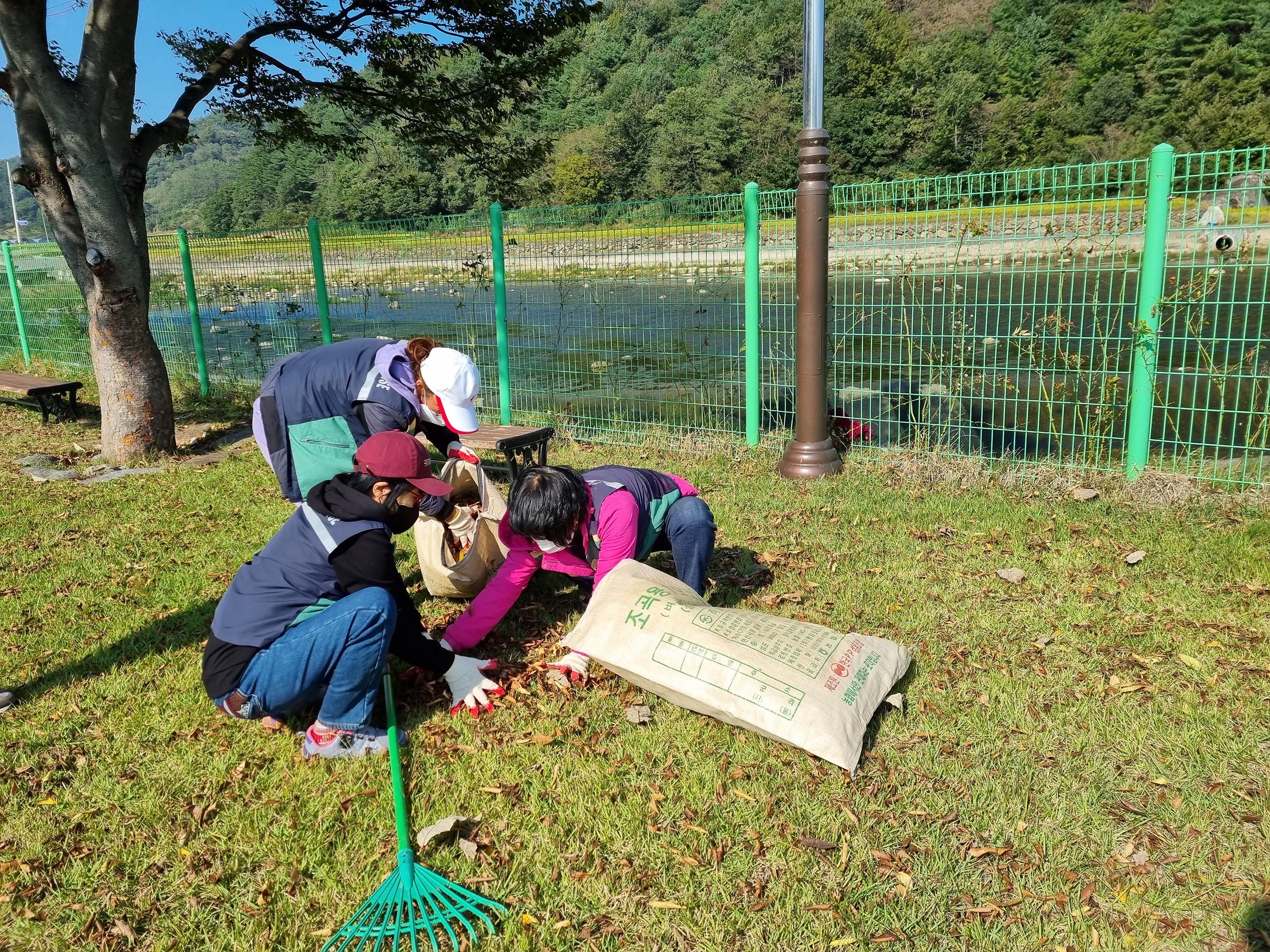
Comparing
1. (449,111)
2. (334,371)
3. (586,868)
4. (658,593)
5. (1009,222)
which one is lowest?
(586,868)

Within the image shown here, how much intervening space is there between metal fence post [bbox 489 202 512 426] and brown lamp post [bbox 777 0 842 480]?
3172 millimetres

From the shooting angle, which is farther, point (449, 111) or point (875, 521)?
point (449, 111)

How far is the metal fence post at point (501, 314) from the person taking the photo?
8.35 metres

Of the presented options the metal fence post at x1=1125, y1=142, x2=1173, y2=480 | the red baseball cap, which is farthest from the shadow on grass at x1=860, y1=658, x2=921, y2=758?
the metal fence post at x1=1125, y1=142, x2=1173, y2=480

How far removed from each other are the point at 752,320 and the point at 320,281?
549 centimetres

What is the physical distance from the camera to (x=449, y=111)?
952 cm

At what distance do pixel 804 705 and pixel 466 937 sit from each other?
130cm

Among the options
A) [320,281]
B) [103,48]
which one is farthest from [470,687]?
[320,281]

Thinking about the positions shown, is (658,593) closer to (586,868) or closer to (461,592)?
(586,868)

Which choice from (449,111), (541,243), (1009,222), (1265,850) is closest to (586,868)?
(1265,850)

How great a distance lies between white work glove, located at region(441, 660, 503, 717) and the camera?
342 centimetres

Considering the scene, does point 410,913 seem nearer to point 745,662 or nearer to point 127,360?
point 745,662

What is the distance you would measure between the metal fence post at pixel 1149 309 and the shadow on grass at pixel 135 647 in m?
5.69

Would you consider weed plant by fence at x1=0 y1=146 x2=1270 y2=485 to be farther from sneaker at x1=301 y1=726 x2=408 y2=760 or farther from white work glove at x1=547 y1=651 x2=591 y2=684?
sneaker at x1=301 y1=726 x2=408 y2=760
